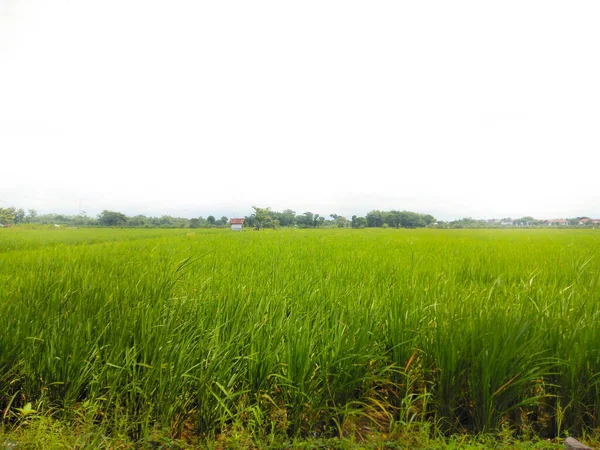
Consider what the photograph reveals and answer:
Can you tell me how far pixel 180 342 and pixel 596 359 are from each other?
2283mm

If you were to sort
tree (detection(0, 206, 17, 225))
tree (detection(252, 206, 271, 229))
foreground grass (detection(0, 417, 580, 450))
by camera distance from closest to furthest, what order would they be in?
foreground grass (detection(0, 417, 580, 450)) < tree (detection(0, 206, 17, 225)) < tree (detection(252, 206, 271, 229))

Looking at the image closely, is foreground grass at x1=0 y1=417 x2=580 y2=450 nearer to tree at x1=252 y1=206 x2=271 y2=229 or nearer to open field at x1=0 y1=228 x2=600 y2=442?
open field at x1=0 y1=228 x2=600 y2=442

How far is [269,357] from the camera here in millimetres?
1401

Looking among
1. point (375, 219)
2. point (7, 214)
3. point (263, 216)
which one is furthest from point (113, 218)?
point (375, 219)

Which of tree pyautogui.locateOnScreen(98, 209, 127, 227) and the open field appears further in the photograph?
tree pyautogui.locateOnScreen(98, 209, 127, 227)

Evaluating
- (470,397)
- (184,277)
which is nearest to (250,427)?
(470,397)

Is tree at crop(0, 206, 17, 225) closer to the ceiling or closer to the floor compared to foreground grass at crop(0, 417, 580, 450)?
closer to the ceiling

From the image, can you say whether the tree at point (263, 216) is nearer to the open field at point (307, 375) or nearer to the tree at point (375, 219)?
the tree at point (375, 219)

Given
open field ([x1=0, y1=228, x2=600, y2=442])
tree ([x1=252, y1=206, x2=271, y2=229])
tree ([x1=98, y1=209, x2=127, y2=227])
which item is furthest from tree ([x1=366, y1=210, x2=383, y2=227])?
open field ([x1=0, y1=228, x2=600, y2=442])

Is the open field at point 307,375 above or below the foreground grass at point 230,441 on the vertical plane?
above

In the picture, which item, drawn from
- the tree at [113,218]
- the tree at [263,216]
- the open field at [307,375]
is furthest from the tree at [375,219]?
the open field at [307,375]

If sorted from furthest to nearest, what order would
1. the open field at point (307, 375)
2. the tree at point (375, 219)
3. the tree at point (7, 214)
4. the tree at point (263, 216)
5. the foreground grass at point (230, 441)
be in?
the tree at point (375, 219) → the tree at point (263, 216) → the tree at point (7, 214) → the open field at point (307, 375) → the foreground grass at point (230, 441)

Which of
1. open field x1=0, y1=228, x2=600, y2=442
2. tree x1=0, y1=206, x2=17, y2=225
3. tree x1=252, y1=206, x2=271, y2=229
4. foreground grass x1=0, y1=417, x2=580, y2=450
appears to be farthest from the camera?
tree x1=252, y1=206, x2=271, y2=229

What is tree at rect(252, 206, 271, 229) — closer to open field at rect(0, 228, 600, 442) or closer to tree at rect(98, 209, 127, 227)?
tree at rect(98, 209, 127, 227)
